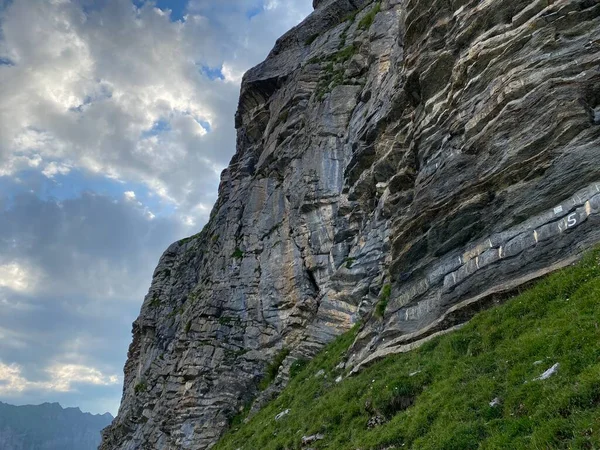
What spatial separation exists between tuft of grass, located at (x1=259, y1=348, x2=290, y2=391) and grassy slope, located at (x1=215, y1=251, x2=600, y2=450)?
18024 mm

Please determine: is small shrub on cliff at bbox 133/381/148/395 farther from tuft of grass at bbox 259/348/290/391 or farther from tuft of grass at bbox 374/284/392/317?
tuft of grass at bbox 374/284/392/317

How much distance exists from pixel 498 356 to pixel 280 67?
65300 millimetres

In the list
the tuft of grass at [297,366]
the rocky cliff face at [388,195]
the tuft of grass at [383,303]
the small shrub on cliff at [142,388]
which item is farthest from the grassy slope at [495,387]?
the small shrub on cliff at [142,388]

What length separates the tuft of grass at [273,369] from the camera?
37.7 m

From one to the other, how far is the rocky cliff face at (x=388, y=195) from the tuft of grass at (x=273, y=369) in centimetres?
18

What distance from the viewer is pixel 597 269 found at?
13062 millimetres

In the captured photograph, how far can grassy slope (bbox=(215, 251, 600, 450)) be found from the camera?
941cm

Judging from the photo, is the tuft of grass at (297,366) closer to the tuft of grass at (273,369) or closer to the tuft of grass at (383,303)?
the tuft of grass at (273,369)

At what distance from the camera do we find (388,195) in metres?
29.3

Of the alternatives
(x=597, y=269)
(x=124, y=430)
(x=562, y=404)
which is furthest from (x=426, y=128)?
(x=124, y=430)

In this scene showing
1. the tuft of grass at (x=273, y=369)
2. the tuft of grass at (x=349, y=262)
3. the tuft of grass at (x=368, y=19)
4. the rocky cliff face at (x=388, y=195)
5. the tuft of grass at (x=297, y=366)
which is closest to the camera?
the rocky cliff face at (x=388, y=195)

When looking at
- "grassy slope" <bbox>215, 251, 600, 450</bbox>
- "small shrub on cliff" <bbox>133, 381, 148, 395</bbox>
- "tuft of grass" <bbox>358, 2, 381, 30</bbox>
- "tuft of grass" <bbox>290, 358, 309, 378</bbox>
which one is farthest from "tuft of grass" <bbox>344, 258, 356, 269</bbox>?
"small shrub on cliff" <bbox>133, 381, 148, 395</bbox>

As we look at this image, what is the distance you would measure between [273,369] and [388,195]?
18020mm

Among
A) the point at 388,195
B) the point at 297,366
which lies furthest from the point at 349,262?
the point at 297,366
